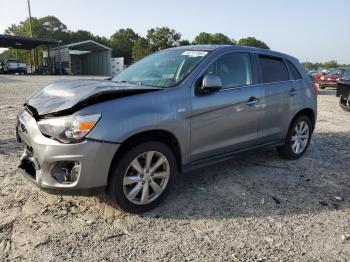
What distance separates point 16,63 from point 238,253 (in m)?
46.3

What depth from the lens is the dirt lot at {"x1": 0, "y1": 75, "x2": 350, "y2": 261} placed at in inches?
125

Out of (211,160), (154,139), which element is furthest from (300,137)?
(154,139)

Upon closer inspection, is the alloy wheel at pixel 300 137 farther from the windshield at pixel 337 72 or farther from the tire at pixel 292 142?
the windshield at pixel 337 72

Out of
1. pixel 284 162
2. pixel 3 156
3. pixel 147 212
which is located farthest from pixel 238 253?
pixel 3 156

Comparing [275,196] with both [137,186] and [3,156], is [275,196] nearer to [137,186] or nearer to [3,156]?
[137,186]

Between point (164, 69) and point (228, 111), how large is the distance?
95 centimetres

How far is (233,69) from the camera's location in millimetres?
4754

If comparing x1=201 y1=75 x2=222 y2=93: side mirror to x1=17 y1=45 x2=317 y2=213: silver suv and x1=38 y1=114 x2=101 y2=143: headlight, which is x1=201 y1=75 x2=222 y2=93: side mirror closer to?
x1=17 y1=45 x2=317 y2=213: silver suv

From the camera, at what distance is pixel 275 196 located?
443 centimetres

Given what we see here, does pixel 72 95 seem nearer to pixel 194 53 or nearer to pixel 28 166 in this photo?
pixel 28 166

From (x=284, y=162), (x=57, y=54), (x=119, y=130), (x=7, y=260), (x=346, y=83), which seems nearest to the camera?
(x=7, y=260)

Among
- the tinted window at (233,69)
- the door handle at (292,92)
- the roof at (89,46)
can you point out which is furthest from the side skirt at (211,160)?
the roof at (89,46)

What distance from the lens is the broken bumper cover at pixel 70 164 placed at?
130 inches

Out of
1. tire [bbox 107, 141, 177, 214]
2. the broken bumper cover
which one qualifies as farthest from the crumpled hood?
tire [bbox 107, 141, 177, 214]
